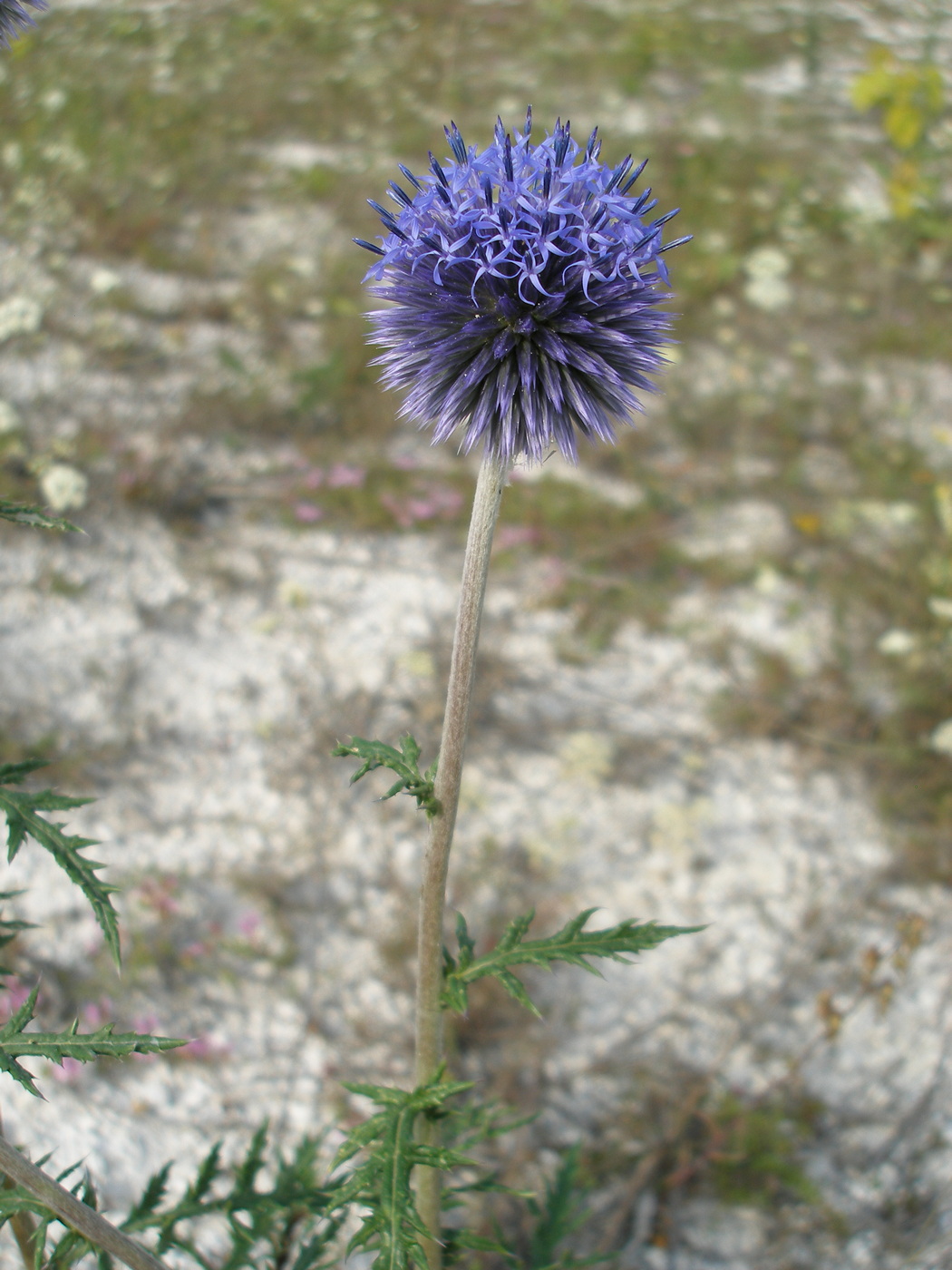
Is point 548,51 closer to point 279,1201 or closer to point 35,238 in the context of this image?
point 35,238

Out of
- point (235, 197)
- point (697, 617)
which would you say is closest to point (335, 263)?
point (235, 197)

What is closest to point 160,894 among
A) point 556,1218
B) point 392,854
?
point 392,854

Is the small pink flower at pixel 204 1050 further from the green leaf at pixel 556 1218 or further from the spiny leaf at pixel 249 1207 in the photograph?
the green leaf at pixel 556 1218

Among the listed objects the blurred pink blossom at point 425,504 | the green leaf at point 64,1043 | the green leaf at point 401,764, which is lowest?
the green leaf at point 64,1043

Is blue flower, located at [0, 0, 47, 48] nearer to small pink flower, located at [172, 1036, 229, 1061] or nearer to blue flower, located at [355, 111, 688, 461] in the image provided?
blue flower, located at [355, 111, 688, 461]

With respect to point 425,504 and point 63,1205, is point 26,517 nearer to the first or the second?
point 63,1205

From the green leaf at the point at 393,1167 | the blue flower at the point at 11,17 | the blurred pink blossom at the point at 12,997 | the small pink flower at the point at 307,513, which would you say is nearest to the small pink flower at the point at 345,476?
the small pink flower at the point at 307,513
